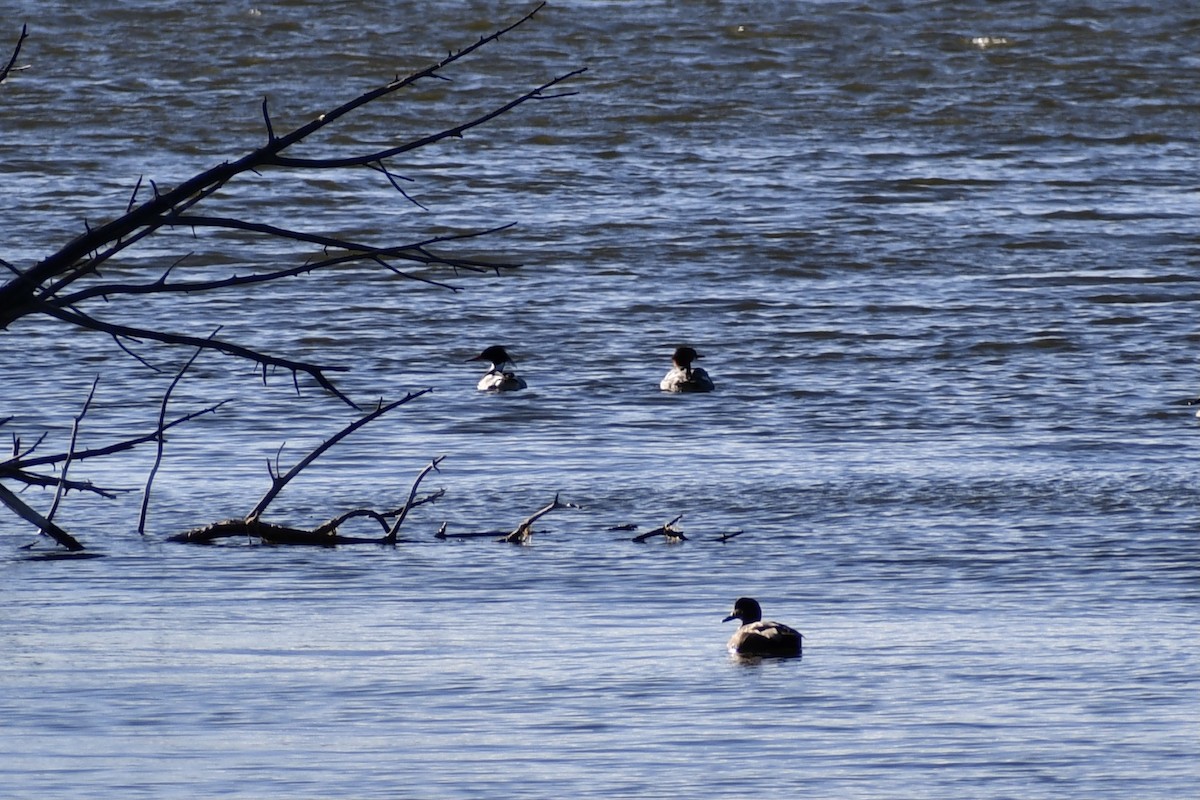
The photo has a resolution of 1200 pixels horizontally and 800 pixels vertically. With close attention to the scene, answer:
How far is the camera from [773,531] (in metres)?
10.6

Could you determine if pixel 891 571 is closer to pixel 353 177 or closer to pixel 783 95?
pixel 353 177

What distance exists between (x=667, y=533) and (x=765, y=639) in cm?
237

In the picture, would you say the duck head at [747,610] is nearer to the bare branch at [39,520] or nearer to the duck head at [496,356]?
the bare branch at [39,520]

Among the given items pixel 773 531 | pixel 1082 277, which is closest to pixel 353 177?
pixel 1082 277

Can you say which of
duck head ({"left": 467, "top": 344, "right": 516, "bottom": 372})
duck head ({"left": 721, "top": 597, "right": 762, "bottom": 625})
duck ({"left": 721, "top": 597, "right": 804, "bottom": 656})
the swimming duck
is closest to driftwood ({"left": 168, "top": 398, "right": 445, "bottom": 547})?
duck head ({"left": 721, "top": 597, "right": 762, "bottom": 625})

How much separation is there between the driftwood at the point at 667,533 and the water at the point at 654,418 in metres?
0.08

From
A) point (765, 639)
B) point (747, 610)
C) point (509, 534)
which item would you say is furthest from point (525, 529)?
point (765, 639)

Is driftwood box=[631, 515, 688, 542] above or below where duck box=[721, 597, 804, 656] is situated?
below

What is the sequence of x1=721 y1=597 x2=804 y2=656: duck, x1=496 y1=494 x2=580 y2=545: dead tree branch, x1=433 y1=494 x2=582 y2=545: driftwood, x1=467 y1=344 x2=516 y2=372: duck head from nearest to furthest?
x1=721 y1=597 x2=804 y2=656: duck
x1=496 y1=494 x2=580 y2=545: dead tree branch
x1=433 y1=494 x2=582 y2=545: driftwood
x1=467 y1=344 x2=516 y2=372: duck head

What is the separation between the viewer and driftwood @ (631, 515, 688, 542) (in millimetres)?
10219

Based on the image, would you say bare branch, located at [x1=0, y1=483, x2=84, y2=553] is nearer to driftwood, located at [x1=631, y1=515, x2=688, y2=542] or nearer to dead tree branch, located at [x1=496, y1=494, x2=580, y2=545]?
dead tree branch, located at [x1=496, y1=494, x2=580, y2=545]

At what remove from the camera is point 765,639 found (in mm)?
7949

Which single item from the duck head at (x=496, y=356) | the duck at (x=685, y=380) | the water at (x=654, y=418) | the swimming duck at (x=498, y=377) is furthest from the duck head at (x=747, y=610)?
the duck head at (x=496, y=356)

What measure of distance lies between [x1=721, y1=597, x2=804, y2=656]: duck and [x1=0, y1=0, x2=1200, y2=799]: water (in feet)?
0.29
